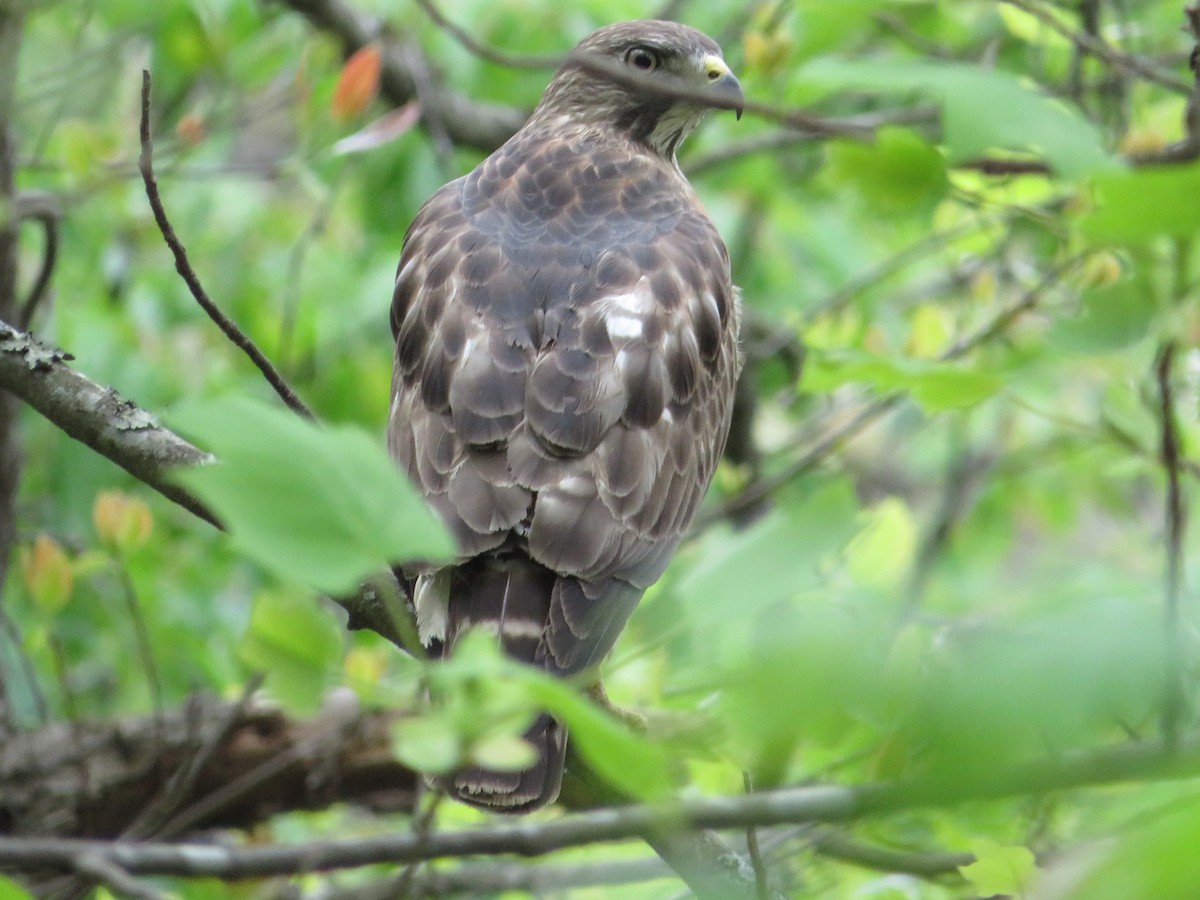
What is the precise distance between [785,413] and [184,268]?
4.77 m

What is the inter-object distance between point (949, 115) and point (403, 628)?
66 centimetres

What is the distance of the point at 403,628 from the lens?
129 cm

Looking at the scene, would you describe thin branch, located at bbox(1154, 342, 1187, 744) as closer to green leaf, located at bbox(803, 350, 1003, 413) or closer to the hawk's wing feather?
green leaf, located at bbox(803, 350, 1003, 413)

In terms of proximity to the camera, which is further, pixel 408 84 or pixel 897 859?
pixel 408 84

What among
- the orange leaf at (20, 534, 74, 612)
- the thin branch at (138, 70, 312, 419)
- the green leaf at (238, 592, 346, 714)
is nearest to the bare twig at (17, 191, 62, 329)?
the orange leaf at (20, 534, 74, 612)

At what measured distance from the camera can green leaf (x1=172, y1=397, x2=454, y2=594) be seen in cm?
93

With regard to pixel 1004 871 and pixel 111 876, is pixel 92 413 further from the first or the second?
pixel 1004 871

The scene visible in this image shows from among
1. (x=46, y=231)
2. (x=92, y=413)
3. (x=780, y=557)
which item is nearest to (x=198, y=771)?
(x=46, y=231)

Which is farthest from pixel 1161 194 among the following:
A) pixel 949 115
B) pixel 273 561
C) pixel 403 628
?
pixel 403 628

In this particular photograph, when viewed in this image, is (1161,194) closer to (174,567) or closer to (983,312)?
(174,567)

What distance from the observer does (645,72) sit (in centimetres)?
413

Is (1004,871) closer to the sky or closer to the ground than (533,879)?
closer to the sky

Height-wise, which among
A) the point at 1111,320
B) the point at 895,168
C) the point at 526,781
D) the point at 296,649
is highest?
the point at 895,168

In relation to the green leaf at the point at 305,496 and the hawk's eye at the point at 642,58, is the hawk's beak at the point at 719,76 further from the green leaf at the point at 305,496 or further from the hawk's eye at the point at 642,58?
the green leaf at the point at 305,496
